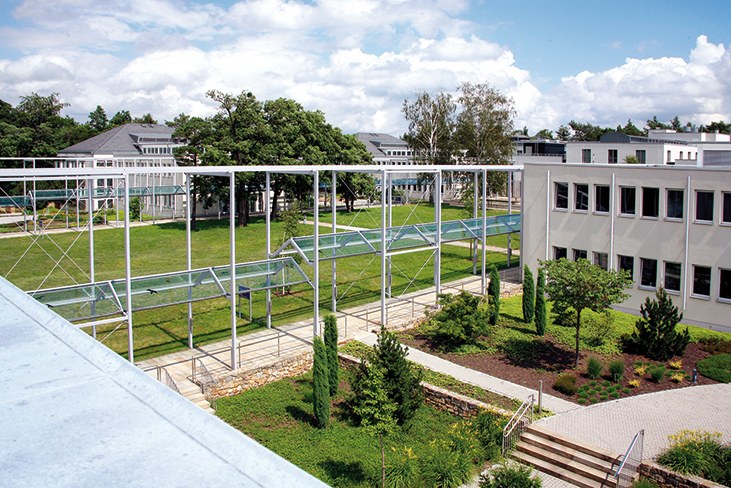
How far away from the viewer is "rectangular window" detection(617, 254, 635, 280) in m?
23.7

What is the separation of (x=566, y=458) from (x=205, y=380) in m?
10.0

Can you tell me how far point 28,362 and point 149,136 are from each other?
2473 inches

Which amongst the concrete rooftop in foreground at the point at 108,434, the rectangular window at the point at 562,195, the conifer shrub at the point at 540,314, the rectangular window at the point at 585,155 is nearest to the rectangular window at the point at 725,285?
the conifer shrub at the point at 540,314

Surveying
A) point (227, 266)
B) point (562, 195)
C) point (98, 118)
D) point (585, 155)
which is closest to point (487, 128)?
point (585, 155)

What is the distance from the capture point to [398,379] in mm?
14734

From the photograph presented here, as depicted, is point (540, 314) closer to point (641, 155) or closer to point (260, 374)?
point (260, 374)

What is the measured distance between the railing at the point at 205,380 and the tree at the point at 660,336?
1423 centimetres

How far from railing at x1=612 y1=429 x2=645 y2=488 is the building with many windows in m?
11.6

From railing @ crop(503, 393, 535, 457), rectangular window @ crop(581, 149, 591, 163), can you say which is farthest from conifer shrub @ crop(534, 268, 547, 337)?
rectangular window @ crop(581, 149, 591, 163)

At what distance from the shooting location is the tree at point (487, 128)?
Result: 52656mm

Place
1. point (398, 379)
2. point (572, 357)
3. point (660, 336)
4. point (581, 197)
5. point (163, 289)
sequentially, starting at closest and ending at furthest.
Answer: point (398, 379)
point (163, 289)
point (572, 357)
point (660, 336)
point (581, 197)

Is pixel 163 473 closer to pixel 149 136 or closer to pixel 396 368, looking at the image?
pixel 396 368

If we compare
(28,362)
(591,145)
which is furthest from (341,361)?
(591,145)

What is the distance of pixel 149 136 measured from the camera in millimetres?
60281
